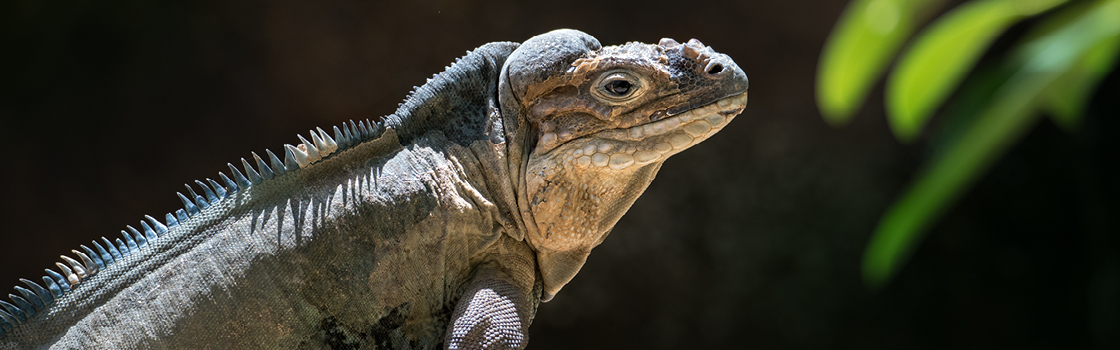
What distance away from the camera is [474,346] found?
1.76 m

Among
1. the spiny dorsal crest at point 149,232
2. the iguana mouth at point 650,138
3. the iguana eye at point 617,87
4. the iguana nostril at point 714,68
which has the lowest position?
the iguana mouth at point 650,138

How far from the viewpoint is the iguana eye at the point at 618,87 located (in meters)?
1.93

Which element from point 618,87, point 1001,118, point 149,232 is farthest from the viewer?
point 618,87

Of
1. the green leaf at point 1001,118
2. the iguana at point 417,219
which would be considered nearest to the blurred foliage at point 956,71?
the green leaf at point 1001,118

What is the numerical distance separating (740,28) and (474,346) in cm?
329

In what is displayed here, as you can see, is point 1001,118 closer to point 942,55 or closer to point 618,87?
point 942,55

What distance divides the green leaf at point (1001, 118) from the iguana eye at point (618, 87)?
5.33ft

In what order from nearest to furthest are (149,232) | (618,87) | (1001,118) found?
(1001,118)
(149,232)
(618,87)

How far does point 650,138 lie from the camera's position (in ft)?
6.40

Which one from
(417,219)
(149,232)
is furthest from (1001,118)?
(149,232)

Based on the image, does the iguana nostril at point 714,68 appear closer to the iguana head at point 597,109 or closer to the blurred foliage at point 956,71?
the iguana head at point 597,109

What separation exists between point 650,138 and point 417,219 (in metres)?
0.63

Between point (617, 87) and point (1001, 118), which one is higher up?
point (1001, 118)

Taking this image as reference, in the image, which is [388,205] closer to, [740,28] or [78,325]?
[78,325]
